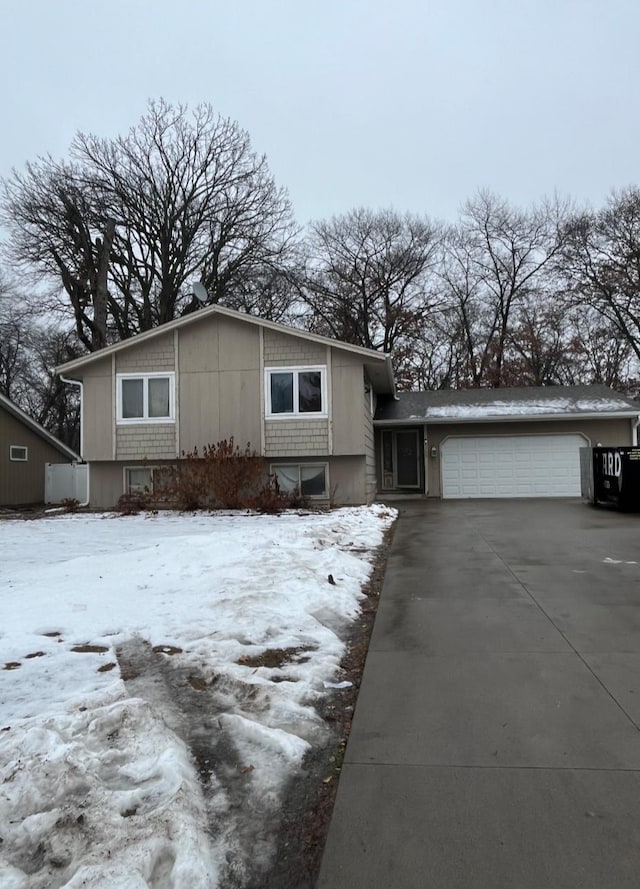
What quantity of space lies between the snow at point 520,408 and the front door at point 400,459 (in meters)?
1.21

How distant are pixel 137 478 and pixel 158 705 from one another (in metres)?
13.9

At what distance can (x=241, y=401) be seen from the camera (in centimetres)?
1605

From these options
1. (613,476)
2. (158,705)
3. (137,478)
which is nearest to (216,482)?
(137,478)

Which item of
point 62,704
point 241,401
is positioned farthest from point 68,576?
point 241,401

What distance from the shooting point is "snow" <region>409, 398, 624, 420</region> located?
18942mm

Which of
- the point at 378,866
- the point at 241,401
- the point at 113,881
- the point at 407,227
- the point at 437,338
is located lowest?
the point at 378,866

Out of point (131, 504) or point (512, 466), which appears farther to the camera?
point (512, 466)

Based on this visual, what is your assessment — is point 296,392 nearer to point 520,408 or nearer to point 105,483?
point 105,483

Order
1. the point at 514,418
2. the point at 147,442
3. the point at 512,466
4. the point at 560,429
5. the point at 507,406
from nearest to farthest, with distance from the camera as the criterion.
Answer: the point at 147,442 → the point at 514,418 → the point at 560,429 → the point at 512,466 → the point at 507,406

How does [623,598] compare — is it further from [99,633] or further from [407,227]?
[407,227]

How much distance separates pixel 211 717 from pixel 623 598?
4.62 metres

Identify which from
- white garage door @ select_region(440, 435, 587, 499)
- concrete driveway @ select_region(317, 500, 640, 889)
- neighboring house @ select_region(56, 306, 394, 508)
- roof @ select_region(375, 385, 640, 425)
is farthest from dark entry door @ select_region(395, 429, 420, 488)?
concrete driveway @ select_region(317, 500, 640, 889)

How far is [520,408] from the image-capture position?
19609 mm

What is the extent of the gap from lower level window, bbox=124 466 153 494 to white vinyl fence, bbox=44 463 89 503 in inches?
270
